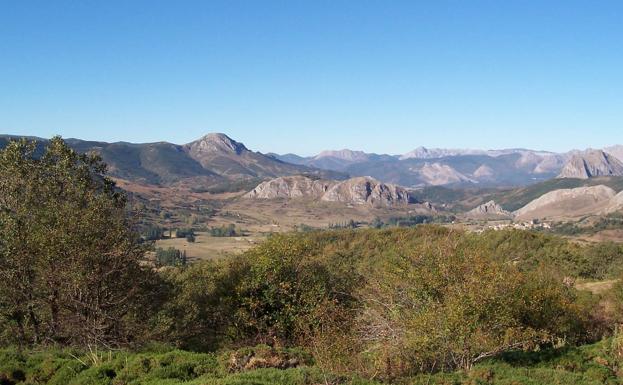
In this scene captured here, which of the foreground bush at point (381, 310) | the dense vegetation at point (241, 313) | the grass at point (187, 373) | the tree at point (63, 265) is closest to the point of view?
the grass at point (187, 373)

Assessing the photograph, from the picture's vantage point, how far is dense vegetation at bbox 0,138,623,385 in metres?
23.8

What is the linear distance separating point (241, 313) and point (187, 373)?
15511 mm

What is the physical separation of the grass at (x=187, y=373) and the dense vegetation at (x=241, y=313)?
3.8 inches

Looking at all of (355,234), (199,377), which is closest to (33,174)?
(199,377)

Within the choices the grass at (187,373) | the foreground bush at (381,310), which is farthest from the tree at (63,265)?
the grass at (187,373)

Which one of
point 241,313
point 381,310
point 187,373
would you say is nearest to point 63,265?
point 187,373

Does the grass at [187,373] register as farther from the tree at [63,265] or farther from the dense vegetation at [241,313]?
the tree at [63,265]

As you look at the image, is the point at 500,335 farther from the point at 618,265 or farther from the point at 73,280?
the point at 618,265

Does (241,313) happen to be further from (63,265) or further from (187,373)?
(187,373)

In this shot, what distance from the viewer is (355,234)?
182 metres

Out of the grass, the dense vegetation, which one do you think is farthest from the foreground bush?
the grass

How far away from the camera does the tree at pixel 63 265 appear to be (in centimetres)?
3081

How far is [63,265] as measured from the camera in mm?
30984

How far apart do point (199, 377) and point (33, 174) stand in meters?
24.2
